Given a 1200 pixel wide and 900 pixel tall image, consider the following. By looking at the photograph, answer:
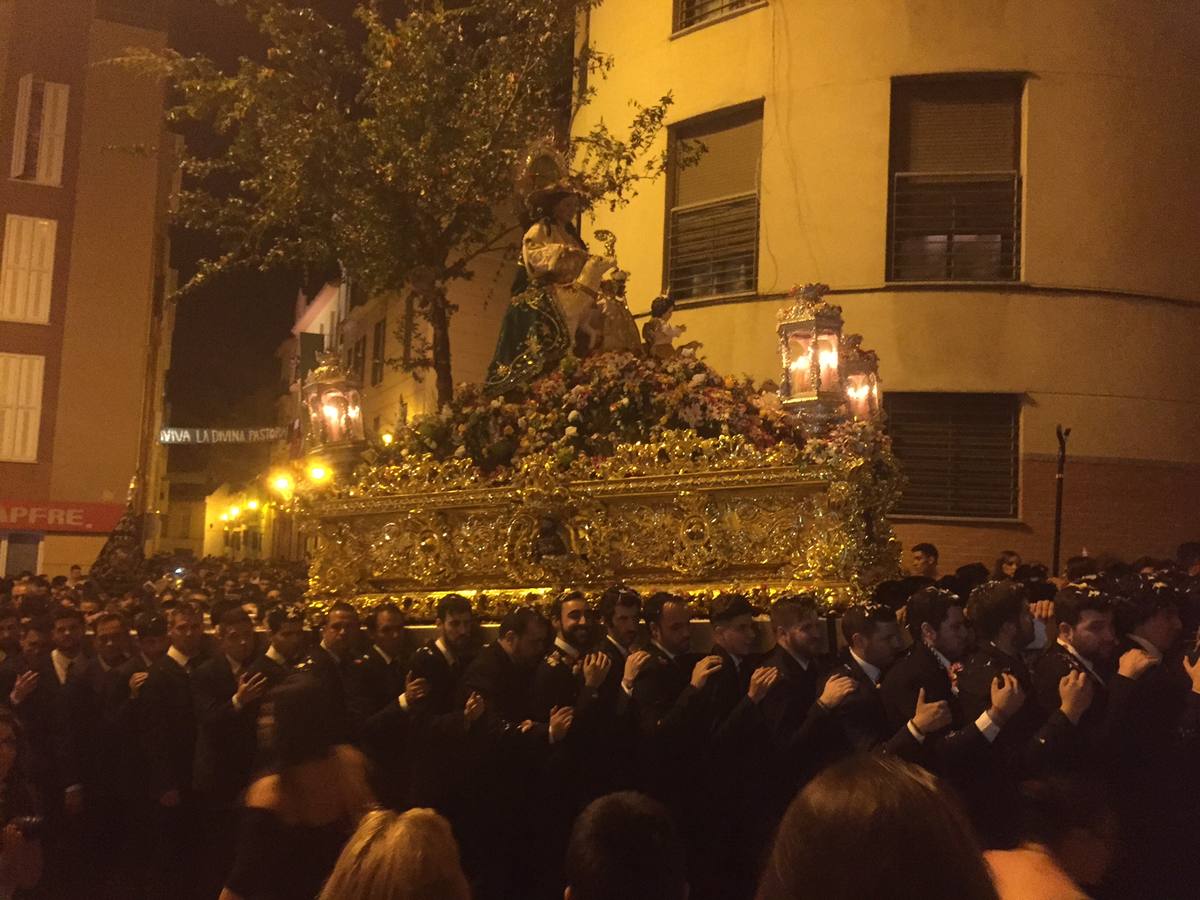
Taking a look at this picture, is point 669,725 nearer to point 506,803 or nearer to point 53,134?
point 506,803

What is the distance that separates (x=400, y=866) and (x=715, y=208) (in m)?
12.7

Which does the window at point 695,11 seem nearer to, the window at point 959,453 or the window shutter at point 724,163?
the window shutter at point 724,163

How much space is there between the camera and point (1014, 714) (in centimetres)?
476

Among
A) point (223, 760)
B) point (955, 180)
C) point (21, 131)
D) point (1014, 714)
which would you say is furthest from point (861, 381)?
point (21, 131)

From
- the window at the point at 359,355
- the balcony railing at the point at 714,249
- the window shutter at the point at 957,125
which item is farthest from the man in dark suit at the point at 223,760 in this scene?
the window at the point at 359,355

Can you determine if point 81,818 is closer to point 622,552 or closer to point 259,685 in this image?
point 259,685

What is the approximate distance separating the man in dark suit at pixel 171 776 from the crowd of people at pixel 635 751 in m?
0.02

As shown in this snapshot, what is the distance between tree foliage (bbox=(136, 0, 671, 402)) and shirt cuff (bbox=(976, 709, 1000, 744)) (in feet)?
36.1

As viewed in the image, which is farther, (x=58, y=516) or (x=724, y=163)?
(x=58, y=516)

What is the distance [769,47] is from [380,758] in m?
10.0

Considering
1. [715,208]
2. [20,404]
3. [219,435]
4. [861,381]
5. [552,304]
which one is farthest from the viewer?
[219,435]

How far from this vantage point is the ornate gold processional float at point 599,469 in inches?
295

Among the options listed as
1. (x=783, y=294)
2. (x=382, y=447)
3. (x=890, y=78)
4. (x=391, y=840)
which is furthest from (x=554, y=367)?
(x=391, y=840)

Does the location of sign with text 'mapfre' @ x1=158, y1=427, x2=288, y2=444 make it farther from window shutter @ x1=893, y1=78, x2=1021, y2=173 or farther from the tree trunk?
window shutter @ x1=893, y1=78, x2=1021, y2=173
